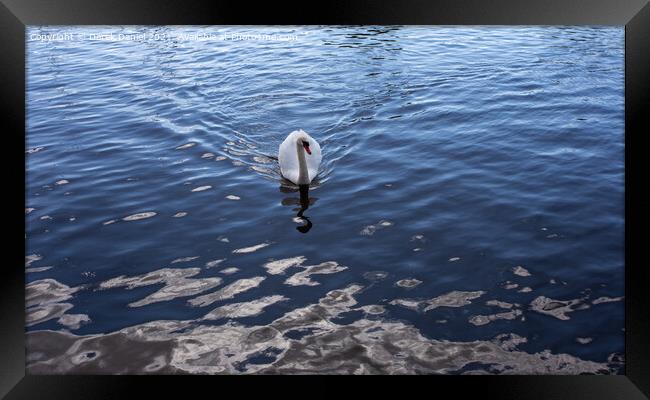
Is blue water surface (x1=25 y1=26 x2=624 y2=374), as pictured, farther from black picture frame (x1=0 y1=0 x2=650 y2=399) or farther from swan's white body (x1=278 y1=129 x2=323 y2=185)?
black picture frame (x1=0 y1=0 x2=650 y2=399)

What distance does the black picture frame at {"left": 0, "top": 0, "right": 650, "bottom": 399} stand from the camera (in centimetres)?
372

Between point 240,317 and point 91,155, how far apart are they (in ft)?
20.8

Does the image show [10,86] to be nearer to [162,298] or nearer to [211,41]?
[162,298]

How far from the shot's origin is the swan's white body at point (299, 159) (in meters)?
11.1

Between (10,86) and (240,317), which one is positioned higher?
(10,86)

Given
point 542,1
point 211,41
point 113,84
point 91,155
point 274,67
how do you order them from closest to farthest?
point 542,1 → point 91,155 → point 113,84 → point 274,67 → point 211,41

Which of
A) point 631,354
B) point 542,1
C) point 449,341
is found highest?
point 542,1

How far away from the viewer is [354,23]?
3.78 m

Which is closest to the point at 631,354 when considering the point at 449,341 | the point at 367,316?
the point at 449,341

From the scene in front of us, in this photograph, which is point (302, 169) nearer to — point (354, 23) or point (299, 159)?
point (299, 159)

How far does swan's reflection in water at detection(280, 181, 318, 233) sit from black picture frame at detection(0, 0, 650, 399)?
5938 mm

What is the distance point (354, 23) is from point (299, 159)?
7.44 metres

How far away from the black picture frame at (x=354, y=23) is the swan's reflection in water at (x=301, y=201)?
5938 mm

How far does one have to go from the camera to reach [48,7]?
374cm
